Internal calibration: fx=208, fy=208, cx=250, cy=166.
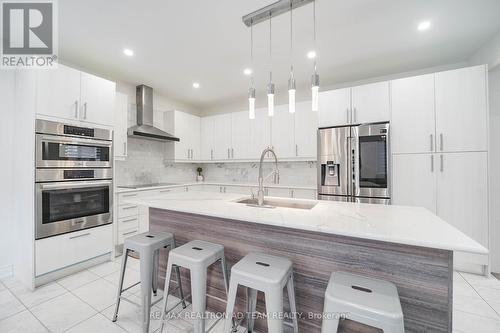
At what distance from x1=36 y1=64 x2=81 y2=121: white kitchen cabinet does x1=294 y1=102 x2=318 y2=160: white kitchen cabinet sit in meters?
3.16

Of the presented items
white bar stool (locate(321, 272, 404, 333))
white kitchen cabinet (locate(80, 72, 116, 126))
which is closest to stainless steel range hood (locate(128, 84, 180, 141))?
white kitchen cabinet (locate(80, 72, 116, 126))

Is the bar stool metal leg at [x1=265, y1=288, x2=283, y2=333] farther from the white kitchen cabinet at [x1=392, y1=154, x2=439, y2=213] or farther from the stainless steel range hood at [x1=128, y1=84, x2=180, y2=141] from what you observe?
the stainless steel range hood at [x1=128, y1=84, x2=180, y2=141]

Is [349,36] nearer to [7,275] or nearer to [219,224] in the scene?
[219,224]

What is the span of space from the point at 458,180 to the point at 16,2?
484 cm

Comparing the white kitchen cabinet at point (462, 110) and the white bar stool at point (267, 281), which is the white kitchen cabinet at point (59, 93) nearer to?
the white bar stool at point (267, 281)

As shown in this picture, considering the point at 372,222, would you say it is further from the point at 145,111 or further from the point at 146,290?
the point at 145,111

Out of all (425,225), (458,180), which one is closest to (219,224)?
(425,225)

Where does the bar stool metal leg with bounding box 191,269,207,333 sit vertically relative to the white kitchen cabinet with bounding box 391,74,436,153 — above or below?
below

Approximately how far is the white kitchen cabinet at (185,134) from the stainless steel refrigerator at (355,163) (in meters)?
2.76

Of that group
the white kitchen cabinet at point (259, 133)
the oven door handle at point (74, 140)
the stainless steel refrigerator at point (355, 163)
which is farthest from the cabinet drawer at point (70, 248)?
the stainless steel refrigerator at point (355, 163)

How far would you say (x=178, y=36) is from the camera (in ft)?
7.58

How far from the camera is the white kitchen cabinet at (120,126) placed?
3160 mm

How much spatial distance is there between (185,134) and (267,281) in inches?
151

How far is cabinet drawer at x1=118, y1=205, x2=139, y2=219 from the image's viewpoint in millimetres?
2945
